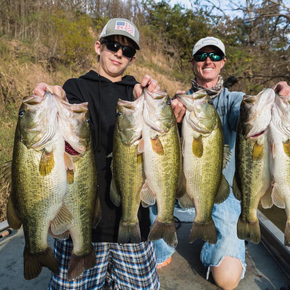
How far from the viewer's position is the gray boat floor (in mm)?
3486

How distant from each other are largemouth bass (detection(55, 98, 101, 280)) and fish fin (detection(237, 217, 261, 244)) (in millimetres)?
1231

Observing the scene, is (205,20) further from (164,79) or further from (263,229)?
(263,229)

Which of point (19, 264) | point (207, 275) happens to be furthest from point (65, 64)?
point (207, 275)

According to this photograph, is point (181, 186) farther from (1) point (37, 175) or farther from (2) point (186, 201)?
(1) point (37, 175)

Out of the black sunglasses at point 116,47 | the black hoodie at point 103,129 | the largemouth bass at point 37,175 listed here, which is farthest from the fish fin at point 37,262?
the black sunglasses at point 116,47

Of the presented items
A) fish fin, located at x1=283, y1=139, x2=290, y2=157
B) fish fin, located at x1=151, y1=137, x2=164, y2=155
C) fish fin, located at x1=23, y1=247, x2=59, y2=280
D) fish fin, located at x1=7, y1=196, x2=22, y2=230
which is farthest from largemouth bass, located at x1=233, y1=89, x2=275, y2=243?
fish fin, located at x1=7, y1=196, x2=22, y2=230

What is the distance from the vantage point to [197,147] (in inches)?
87.5

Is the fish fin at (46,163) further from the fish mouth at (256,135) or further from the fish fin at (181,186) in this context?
the fish mouth at (256,135)

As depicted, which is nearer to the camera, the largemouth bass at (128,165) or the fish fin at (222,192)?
the largemouth bass at (128,165)

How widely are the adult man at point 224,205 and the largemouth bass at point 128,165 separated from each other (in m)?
1.69

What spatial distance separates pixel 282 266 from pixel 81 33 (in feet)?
43.2

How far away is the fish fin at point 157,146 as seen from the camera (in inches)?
83.7

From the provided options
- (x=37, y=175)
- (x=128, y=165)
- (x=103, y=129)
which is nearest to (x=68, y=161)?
(x=37, y=175)

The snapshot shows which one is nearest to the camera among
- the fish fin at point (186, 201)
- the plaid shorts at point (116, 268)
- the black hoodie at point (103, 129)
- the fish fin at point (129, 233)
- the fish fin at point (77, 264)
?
the fish fin at point (77, 264)
